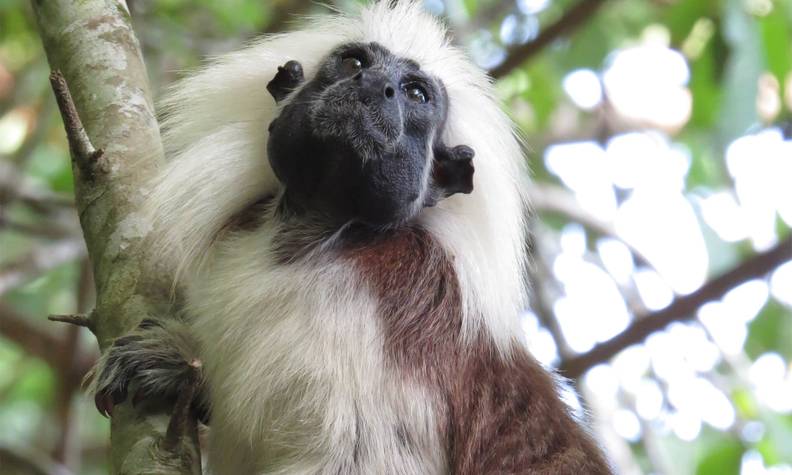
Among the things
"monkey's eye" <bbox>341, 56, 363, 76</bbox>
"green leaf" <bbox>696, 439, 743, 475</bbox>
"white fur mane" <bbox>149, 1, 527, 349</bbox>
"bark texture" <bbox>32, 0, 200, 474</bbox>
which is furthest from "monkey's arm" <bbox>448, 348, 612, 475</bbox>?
"green leaf" <bbox>696, 439, 743, 475</bbox>

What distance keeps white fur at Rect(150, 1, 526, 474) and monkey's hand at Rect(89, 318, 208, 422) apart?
9 centimetres

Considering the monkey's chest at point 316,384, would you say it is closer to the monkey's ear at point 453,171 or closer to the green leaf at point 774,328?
the monkey's ear at point 453,171

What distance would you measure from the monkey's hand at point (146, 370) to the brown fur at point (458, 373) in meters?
0.55

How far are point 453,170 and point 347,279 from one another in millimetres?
517

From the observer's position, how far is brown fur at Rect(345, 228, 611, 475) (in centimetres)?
276

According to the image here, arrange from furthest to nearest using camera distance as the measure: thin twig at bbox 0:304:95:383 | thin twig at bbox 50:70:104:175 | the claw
A: thin twig at bbox 0:304:95:383 → the claw → thin twig at bbox 50:70:104:175

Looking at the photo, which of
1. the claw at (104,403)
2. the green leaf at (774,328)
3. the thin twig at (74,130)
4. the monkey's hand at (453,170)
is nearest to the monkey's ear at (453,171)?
the monkey's hand at (453,170)

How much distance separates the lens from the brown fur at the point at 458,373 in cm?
276

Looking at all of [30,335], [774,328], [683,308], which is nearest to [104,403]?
[683,308]

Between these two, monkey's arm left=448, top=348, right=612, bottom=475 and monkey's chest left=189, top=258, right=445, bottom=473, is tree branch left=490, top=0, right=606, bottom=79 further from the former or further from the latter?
monkey's chest left=189, top=258, right=445, bottom=473

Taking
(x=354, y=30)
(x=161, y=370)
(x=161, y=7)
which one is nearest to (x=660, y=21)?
(x=161, y=7)

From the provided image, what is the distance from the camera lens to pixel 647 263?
6633mm

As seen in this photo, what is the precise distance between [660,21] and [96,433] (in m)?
5.36

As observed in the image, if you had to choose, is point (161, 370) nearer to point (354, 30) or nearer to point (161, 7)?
point (354, 30)
